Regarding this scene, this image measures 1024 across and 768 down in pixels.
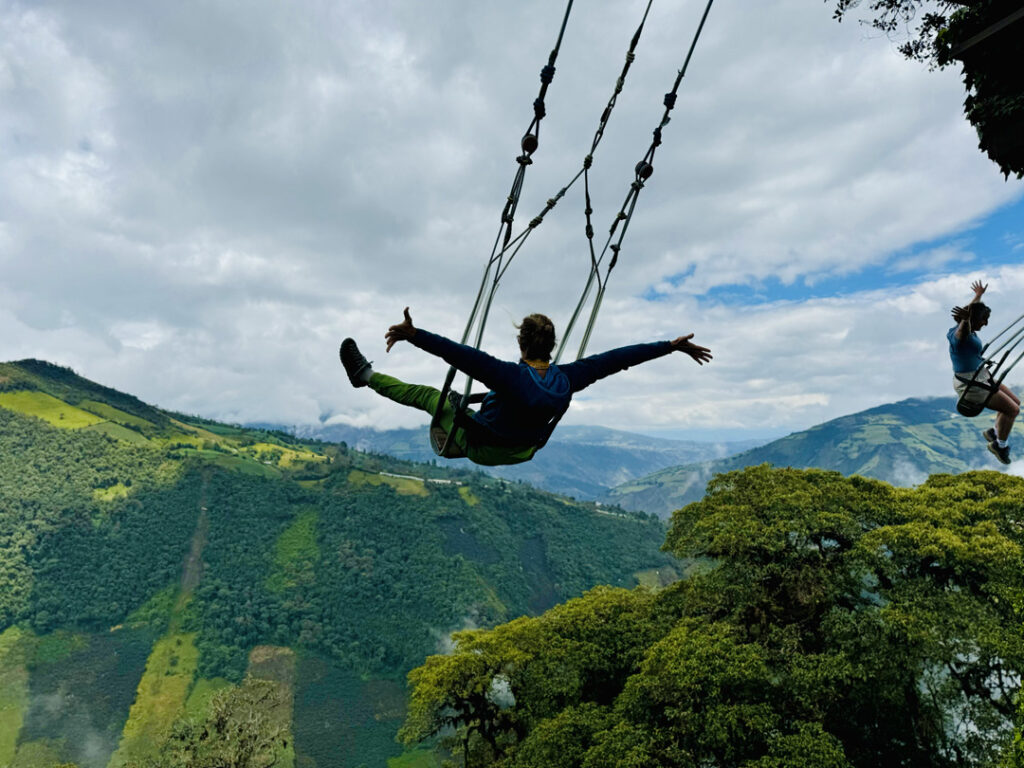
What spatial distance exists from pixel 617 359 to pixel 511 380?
99cm

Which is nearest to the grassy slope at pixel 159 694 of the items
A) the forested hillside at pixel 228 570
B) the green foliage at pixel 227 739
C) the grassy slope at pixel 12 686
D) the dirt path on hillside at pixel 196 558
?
the forested hillside at pixel 228 570

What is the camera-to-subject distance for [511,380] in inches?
146

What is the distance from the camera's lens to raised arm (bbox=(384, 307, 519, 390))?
135 inches

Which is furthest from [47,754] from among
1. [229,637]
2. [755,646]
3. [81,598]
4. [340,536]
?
[755,646]

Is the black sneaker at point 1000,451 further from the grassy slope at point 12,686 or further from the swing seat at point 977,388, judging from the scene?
the grassy slope at point 12,686

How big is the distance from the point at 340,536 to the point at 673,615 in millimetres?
108911

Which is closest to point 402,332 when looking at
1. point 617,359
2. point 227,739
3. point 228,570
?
point 617,359

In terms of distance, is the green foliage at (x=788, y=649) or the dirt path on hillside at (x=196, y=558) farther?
the dirt path on hillside at (x=196, y=558)

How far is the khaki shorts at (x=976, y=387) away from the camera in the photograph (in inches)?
210

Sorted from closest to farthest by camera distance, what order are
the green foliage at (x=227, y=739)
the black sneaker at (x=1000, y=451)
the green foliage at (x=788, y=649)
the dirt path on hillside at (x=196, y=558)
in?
the black sneaker at (x=1000, y=451)
the green foliage at (x=788, y=649)
the green foliage at (x=227, y=739)
the dirt path on hillside at (x=196, y=558)

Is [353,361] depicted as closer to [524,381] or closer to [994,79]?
[524,381]

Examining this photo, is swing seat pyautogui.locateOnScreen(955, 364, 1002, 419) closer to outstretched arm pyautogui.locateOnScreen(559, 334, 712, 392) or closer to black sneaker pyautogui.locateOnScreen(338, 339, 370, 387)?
outstretched arm pyautogui.locateOnScreen(559, 334, 712, 392)

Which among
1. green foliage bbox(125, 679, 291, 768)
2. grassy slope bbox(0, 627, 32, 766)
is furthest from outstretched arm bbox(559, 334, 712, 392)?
grassy slope bbox(0, 627, 32, 766)

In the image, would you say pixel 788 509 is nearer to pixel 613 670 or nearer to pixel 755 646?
pixel 755 646
